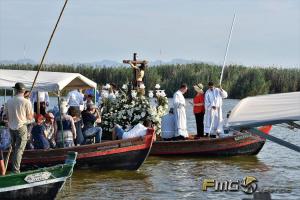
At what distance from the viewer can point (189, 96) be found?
1778 inches

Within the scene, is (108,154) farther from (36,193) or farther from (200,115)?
(200,115)

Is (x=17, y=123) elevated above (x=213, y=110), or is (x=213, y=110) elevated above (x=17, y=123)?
(x=17, y=123)

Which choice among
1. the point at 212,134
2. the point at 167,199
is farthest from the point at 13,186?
the point at 212,134

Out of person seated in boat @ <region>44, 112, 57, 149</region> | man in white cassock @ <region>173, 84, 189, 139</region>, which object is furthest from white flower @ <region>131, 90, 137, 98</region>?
person seated in boat @ <region>44, 112, 57, 149</region>

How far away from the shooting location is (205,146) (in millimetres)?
19828

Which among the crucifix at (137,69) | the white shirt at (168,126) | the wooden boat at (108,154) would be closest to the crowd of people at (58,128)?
the wooden boat at (108,154)

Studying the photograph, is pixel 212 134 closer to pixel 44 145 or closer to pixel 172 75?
pixel 44 145

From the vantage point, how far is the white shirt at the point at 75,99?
22.2 metres

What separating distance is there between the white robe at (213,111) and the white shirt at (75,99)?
146 inches

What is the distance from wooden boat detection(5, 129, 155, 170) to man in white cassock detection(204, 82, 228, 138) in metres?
4.17

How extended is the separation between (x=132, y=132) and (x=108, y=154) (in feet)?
2.58

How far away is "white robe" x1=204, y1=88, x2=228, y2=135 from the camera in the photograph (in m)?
20.6

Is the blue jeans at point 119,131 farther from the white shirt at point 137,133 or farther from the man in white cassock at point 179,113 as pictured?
the man in white cassock at point 179,113

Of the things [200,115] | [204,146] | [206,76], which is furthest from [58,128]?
[206,76]
